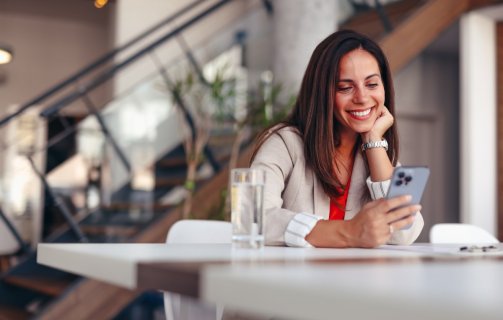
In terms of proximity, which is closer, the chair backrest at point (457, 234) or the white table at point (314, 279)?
the white table at point (314, 279)

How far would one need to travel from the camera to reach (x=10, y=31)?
28.3 feet

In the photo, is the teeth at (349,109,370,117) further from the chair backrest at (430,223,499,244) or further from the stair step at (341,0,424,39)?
the stair step at (341,0,424,39)

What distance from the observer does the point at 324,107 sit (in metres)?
1.88

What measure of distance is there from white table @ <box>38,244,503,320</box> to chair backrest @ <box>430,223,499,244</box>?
1067 millimetres

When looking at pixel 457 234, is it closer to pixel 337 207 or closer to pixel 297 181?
pixel 337 207

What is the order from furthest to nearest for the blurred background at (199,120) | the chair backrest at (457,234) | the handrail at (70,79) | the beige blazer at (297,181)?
the handrail at (70,79) < the blurred background at (199,120) < the chair backrest at (457,234) < the beige blazer at (297,181)

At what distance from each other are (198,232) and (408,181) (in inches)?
29.6

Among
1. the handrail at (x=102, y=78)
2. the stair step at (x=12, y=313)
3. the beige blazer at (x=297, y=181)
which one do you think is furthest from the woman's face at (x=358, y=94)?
the stair step at (x=12, y=313)

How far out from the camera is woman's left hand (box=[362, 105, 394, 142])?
74.7 inches

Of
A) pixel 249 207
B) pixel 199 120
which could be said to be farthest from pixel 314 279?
pixel 199 120

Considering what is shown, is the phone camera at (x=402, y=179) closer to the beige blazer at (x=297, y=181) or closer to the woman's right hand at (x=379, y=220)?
the woman's right hand at (x=379, y=220)

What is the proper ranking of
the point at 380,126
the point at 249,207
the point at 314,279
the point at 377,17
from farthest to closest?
the point at 377,17, the point at 380,126, the point at 249,207, the point at 314,279

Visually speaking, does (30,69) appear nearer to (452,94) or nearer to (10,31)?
(10,31)

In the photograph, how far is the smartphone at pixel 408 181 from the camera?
54.7 inches
